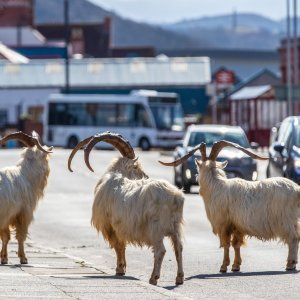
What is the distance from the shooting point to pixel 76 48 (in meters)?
145

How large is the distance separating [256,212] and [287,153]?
10574 mm

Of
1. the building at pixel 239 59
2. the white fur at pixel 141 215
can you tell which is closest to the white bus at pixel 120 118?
the white fur at pixel 141 215

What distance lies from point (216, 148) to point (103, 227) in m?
2.61

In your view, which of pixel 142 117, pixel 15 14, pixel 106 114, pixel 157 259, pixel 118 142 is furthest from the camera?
pixel 15 14

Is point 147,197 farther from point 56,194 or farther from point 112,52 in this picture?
point 112,52

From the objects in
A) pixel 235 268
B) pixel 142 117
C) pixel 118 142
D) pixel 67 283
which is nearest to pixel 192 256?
pixel 235 268

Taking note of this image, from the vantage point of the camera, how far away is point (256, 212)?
16750mm

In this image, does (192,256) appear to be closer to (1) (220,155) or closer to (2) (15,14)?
(1) (220,155)

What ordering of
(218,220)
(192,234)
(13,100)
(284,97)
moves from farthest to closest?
1. (13,100)
2. (284,97)
3. (192,234)
4. (218,220)

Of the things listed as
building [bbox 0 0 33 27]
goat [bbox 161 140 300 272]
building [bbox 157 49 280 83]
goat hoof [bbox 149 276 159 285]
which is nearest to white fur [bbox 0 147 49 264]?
goat [bbox 161 140 300 272]

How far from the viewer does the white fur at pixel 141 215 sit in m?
14.8

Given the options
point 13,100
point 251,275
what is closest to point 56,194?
point 251,275

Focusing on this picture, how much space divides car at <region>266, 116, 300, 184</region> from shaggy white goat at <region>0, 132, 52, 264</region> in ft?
30.0

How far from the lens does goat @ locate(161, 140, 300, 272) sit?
1667cm
